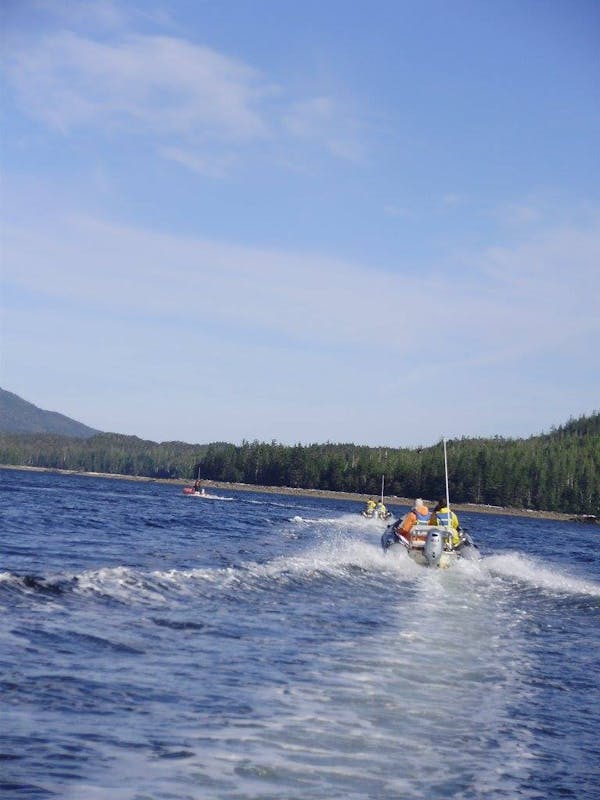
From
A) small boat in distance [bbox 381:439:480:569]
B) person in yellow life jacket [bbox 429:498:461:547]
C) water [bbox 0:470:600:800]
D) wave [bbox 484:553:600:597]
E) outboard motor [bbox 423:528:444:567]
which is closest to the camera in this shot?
water [bbox 0:470:600:800]

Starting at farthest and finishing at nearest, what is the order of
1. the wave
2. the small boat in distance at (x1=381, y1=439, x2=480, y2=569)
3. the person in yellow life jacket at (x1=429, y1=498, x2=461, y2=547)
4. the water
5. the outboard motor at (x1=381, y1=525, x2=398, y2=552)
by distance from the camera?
the person in yellow life jacket at (x1=429, y1=498, x2=461, y2=547), the outboard motor at (x1=381, y1=525, x2=398, y2=552), the small boat in distance at (x1=381, y1=439, x2=480, y2=569), the wave, the water

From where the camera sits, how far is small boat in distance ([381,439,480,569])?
29.2m

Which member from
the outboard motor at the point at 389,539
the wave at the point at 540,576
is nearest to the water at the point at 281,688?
the wave at the point at 540,576

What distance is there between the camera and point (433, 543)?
29.1 meters

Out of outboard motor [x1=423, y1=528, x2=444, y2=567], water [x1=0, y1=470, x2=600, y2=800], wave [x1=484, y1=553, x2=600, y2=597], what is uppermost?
outboard motor [x1=423, y1=528, x2=444, y2=567]

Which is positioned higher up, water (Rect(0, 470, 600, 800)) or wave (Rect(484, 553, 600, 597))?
wave (Rect(484, 553, 600, 597))

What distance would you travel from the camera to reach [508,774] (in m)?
9.20

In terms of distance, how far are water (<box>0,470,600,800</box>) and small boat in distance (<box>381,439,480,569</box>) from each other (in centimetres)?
524

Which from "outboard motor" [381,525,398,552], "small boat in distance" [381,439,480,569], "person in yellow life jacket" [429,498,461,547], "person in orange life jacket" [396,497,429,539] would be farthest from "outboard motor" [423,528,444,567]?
"person in yellow life jacket" [429,498,461,547]

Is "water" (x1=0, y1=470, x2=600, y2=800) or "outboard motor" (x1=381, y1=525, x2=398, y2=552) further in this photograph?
"outboard motor" (x1=381, y1=525, x2=398, y2=552)

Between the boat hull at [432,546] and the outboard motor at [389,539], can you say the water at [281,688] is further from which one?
the outboard motor at [389,539]

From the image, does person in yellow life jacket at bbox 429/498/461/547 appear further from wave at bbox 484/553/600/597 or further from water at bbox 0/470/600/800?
water at bbox 0/470/600/800

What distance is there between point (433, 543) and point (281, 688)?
59.0 ft

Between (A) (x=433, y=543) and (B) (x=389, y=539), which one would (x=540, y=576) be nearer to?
(A) (x=433, y=543)
